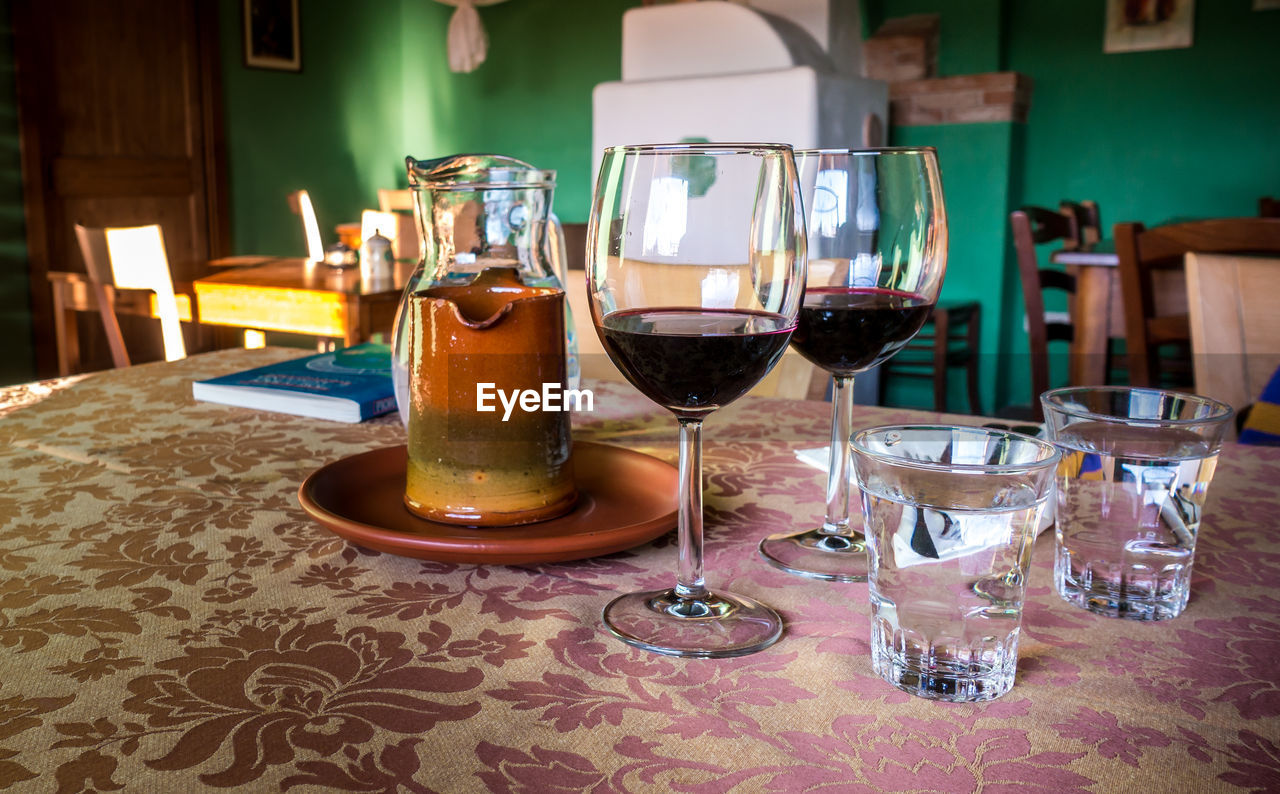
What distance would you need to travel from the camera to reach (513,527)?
1.90 feet

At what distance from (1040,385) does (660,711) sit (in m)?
2.64

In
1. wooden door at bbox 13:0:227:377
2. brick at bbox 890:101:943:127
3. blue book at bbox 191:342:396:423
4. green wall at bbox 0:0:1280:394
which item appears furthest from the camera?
brick at bbox 890:101:943:127

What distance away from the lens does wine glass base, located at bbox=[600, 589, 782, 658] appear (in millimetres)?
443

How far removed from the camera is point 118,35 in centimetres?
421

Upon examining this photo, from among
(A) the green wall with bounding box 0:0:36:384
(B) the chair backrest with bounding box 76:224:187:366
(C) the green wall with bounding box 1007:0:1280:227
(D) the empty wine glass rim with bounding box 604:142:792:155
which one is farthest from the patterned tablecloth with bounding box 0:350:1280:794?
(C) the green wall with bounding box 1007:0:1280:227

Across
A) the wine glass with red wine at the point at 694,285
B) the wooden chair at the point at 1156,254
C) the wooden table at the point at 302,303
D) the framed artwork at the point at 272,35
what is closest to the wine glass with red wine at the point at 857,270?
the wine glass with red wine at the point at 694,285

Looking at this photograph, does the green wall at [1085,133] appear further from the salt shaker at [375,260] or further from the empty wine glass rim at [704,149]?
the empty wine glass rim at [704,149]

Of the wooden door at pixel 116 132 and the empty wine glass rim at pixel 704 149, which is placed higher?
the wooden door at pixel 116 132

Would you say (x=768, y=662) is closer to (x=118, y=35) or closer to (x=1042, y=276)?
(x=1042, y=276)

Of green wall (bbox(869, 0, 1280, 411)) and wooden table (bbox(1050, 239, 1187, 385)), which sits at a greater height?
green wall (bbox(869, 0, 1280, 411))

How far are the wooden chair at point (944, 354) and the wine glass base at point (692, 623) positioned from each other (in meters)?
3.55

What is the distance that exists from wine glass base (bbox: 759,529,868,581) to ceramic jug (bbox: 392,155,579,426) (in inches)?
7.5

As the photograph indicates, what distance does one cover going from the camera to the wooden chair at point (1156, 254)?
1434mm

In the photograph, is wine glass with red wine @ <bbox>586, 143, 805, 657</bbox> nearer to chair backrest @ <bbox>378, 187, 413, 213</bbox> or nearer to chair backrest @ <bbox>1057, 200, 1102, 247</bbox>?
chair backrest @ <bbox>1057, 200, 1102, 247</bbox>
